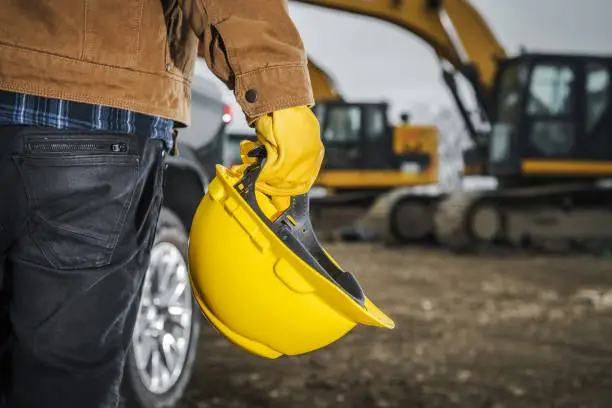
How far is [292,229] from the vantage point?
5.53 ft

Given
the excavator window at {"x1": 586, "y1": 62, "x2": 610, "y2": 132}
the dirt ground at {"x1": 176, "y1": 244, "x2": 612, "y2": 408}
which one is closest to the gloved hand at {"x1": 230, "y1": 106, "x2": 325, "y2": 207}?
the dirt ground at {"x1": 176, "y1": 244, "x2": 612, "y2": 408}

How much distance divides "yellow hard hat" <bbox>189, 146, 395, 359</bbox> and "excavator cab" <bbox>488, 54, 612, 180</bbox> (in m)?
11.6

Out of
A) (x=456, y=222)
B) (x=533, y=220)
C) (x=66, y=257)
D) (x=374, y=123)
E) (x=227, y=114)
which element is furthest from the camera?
(x=374, y=123)

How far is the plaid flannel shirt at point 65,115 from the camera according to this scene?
1.47m

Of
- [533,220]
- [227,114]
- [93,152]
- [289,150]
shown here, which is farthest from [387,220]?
[93,152]

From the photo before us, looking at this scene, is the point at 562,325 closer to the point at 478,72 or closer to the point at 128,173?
the point at 128,173

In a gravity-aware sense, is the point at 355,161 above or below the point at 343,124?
below

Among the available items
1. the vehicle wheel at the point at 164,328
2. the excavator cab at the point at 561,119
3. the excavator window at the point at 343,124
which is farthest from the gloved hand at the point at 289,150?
the excavator window at the point at 343,124

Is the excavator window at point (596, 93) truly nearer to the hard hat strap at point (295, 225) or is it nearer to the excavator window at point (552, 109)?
the excavator window at point (552, 109)

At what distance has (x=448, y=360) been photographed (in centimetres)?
451

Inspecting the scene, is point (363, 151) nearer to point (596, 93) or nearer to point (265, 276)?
point (596, 93)

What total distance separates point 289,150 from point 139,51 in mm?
374

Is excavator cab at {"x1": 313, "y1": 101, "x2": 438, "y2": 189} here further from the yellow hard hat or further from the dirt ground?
the yellow hard hat

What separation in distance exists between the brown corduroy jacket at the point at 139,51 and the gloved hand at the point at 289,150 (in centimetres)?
3
